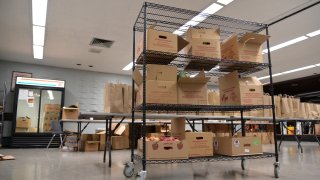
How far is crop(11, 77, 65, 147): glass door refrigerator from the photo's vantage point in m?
7.74

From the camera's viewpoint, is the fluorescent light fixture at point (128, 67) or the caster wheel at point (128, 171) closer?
the caster wheel at point (128, 171)

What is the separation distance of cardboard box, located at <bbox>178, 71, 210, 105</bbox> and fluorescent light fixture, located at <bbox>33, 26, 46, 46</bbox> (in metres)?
4.48

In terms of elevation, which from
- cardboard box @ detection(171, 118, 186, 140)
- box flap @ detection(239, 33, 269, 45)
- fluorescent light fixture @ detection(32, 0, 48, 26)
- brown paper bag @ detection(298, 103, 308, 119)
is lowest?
cardboard box @ detection(171, 118, 186, 140)

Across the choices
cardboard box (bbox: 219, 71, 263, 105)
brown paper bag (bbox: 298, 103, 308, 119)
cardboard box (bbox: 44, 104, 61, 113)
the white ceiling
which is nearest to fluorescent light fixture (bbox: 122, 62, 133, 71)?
the white ceiling

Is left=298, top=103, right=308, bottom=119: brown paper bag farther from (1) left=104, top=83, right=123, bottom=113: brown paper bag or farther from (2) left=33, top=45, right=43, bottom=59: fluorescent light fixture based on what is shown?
(2) left=33, top=45, right=43, bottom=59: fluorescent light fixture

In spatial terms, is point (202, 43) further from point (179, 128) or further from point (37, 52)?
point (37, 52)

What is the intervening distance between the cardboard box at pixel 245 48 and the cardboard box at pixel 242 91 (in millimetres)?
231

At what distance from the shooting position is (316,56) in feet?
26.1

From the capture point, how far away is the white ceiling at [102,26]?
4.65 meters

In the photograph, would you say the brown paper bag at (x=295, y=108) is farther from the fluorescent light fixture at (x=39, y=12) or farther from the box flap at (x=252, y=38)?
the fluorescent light fixture at (x=39, y=12)

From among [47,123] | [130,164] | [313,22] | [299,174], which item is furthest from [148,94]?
[47,123]

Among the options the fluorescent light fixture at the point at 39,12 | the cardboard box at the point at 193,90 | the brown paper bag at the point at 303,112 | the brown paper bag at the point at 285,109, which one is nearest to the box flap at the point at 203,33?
the cardboard box at the point at 193,90

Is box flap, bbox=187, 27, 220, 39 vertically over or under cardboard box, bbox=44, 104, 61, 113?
over

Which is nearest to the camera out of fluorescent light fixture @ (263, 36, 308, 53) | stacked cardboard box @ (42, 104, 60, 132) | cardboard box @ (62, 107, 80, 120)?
fluorescent light fixture @ (263, 36, 308, 53)
